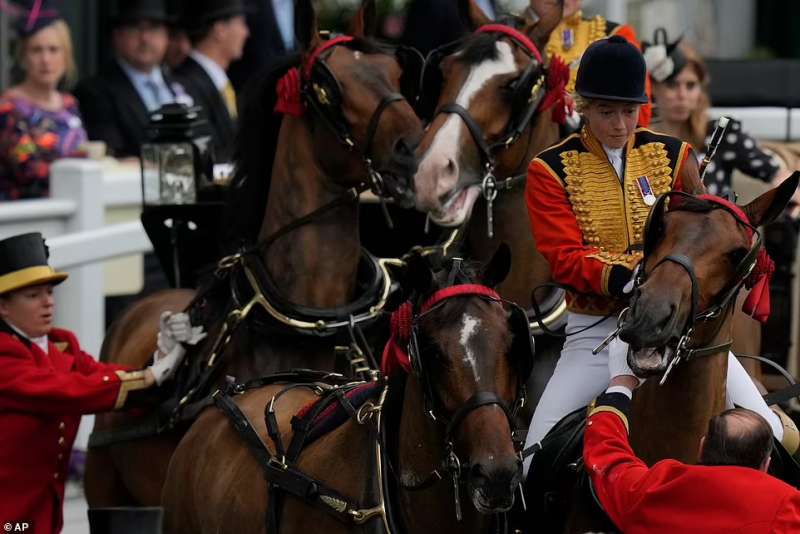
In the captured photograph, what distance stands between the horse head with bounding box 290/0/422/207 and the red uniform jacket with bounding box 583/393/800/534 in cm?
209

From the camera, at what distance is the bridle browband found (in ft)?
17.3

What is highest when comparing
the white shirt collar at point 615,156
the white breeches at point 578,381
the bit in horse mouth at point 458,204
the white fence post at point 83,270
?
the white shirt collar at point 615,156

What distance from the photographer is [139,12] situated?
13.3 m

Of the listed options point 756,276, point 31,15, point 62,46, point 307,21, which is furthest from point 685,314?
point 31,15

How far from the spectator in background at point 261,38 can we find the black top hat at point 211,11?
Result: 2.06 feet

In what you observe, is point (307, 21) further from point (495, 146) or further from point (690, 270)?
point (690, 270)

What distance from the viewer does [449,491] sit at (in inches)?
219

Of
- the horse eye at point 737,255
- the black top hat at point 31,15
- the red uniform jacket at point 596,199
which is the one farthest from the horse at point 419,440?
the black top hat at point 31,15

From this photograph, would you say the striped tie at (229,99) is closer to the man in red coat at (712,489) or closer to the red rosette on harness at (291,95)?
the red rosette on harness at (291,95)

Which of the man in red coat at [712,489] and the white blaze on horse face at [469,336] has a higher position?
the white blaze on horse face at [469,336]

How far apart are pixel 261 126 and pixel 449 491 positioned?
2.67 meters

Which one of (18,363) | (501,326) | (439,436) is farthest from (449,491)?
(18,363)

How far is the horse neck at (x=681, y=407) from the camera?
5.54 metres

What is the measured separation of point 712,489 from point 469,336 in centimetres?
95
